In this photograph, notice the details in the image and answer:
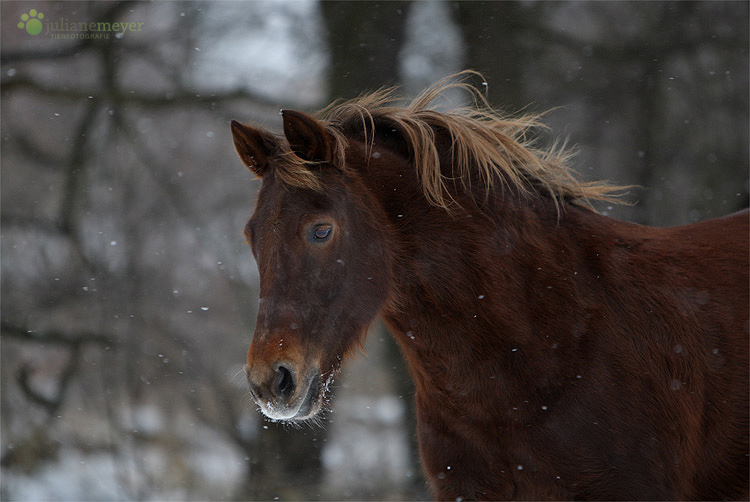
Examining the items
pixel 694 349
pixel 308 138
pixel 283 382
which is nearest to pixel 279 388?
pixel 283 382

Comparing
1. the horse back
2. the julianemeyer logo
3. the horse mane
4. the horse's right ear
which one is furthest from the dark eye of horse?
the julianemeyer logo

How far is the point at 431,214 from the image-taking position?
8.37 ft

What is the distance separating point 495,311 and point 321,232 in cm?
77

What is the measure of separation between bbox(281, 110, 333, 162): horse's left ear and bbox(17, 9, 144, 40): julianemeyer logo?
399 cm

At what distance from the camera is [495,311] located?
2.47 metres

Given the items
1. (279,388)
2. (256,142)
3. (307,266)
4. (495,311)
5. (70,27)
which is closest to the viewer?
(279,388)

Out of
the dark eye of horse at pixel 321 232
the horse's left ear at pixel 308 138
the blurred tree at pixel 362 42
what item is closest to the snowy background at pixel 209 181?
the blurred tree at pixel 362 42

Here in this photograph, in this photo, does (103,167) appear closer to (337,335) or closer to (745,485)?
(337,335)

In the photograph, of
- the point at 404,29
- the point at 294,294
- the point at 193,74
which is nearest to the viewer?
the point at 294,294

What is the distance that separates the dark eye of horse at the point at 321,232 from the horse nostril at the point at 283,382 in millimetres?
512

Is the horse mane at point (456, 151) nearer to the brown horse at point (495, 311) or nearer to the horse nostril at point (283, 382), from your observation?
the brown horse at point (495, 311)

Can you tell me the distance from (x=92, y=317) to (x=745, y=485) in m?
5.26

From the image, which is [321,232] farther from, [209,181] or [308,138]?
[209,181]

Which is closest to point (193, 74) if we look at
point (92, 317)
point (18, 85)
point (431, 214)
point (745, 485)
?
point (18, 85)
